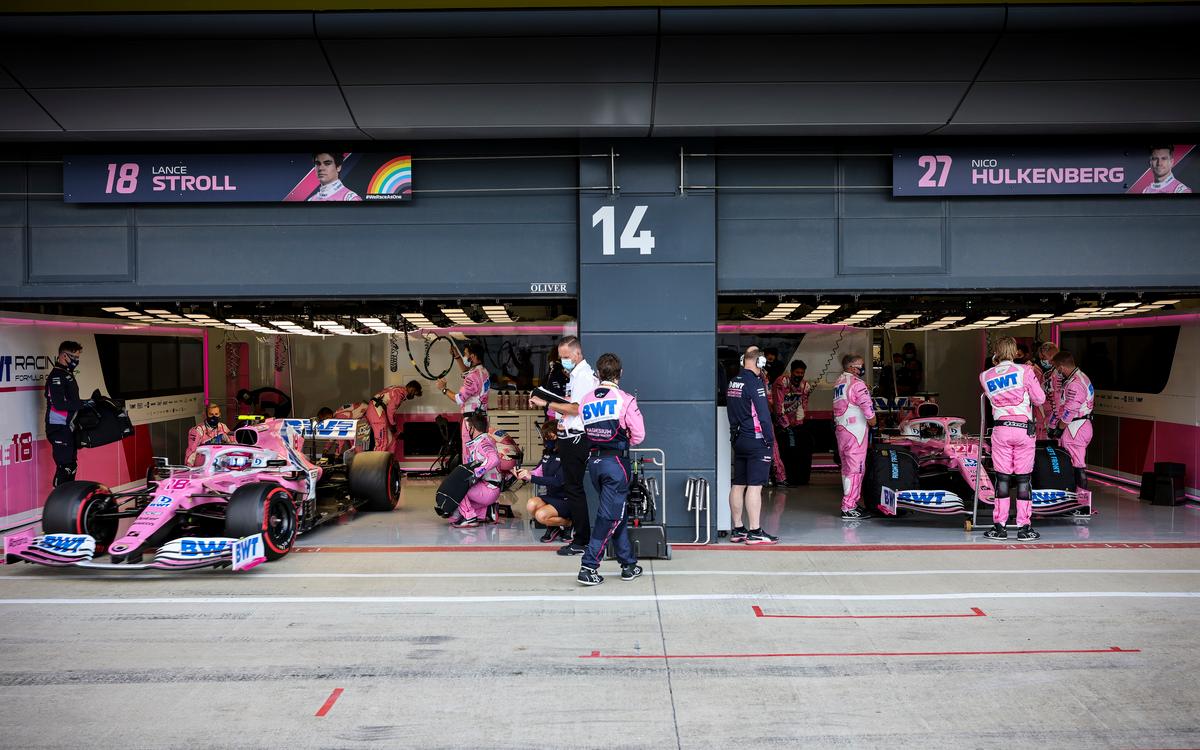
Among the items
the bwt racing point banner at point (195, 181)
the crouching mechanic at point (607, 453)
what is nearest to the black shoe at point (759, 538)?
the crouching mechanic at point (607, 453)

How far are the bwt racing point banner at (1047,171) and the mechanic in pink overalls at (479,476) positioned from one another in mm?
4736

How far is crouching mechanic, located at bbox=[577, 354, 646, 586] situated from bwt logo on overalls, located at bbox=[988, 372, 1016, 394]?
154 inches

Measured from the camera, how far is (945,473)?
989 centimetres

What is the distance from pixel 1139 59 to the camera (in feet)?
23.7

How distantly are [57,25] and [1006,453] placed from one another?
29.7 ft

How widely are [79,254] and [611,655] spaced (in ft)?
22.0

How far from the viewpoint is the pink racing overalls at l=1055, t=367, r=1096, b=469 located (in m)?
10.1

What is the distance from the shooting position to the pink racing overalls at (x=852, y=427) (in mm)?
9695

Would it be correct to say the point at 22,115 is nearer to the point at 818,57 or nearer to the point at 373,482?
the point at 373,482

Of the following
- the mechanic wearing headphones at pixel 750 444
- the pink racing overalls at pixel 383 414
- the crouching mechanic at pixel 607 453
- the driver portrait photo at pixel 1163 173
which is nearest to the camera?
the crouching mechanic at pixel 607 453

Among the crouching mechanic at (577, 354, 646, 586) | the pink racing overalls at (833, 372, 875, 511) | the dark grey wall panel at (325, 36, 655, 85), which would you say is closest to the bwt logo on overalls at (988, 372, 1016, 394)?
the pink racing overalls at (833, 372, 875, 511)

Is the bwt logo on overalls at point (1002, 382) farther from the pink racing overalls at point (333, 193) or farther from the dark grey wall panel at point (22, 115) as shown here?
the dark grey wall panel at point (22, 115)

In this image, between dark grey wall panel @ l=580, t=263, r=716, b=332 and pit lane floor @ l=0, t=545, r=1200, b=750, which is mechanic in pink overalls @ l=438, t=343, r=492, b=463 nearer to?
dark grey wall panel @ l=580, t=263, r=716, b=332

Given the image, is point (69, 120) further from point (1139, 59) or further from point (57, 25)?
point (1139, 59)
